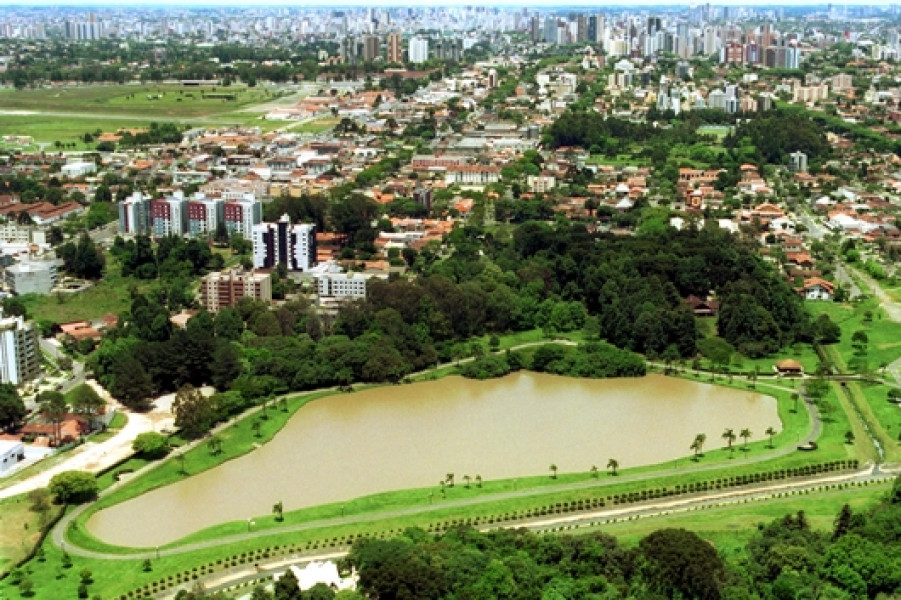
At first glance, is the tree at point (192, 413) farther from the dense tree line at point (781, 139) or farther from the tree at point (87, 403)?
the dense tree line at point (781, 139)

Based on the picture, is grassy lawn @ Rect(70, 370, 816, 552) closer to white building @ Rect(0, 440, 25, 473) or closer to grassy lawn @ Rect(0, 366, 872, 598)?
grassy lawn @ Rect(0, 366, 872, 598)

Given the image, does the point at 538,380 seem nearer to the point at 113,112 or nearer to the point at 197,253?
the point at 197,253

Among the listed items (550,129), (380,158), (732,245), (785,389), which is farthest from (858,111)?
(785,389)

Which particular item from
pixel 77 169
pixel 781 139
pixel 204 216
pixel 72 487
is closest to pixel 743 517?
pixel 72 487

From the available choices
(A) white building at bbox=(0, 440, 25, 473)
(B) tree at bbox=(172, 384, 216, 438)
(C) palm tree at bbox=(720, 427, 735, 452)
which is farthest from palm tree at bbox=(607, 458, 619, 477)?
(A) white building at bbox=(0, 440, 25, 473)

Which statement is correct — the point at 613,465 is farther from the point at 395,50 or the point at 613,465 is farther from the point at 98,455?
the point at 395,50

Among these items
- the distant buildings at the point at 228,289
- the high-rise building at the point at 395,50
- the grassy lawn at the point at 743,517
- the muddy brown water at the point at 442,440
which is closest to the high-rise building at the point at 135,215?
the distant buildings at the point at 228,289
